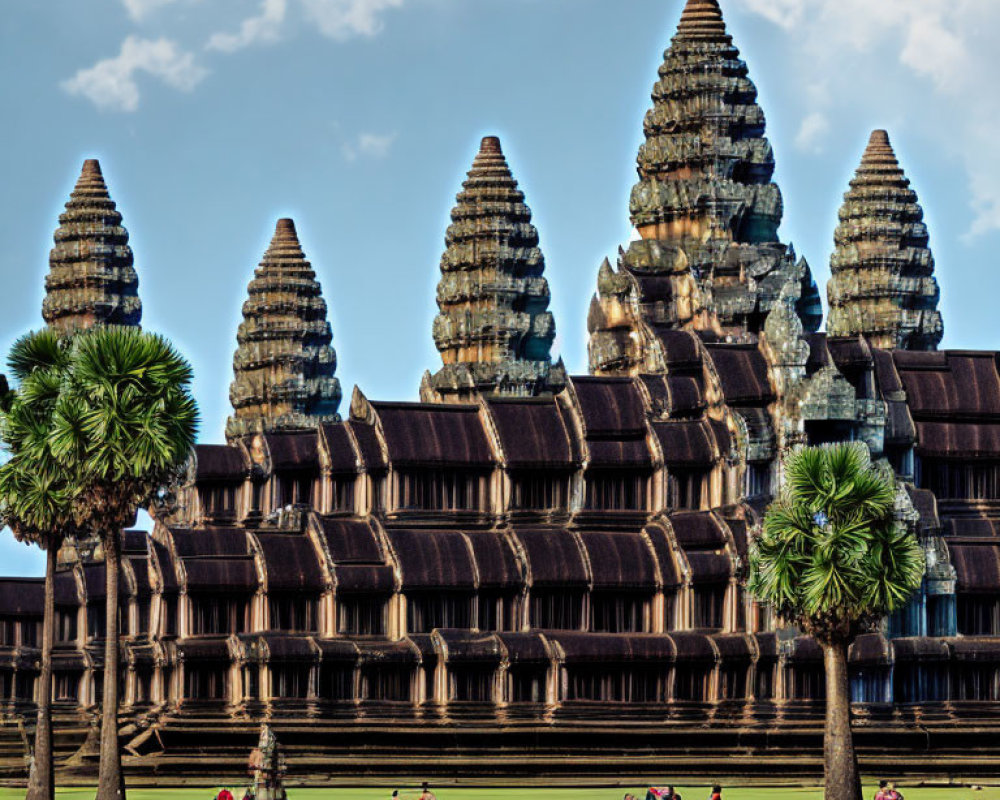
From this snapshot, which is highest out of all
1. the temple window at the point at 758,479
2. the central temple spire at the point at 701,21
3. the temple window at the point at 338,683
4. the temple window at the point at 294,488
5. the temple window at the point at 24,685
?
the central temple spire at the point at 701,21

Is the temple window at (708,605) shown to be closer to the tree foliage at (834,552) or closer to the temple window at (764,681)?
the temple window at (764,681)

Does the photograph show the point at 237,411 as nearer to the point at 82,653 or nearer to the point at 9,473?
the point at 82,653

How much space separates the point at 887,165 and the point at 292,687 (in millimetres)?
54755

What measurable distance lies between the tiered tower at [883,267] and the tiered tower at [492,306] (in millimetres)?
16090

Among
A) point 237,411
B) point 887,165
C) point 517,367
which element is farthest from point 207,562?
point 887,165

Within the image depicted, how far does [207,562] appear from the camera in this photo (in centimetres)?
10181

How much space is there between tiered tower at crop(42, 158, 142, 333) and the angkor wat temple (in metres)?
25.8

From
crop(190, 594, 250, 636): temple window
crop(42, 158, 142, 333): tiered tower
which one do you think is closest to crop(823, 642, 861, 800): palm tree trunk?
crop(190, 594, 250, 636): temple window

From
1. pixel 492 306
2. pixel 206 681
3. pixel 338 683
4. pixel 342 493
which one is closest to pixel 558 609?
pixel 338 683

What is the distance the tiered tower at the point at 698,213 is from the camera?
11606cm

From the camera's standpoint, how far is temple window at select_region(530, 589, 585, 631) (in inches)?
3989

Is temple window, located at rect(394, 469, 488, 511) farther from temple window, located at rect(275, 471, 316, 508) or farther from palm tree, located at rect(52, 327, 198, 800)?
palm tree, located at rect(52, 327, 198, 800)

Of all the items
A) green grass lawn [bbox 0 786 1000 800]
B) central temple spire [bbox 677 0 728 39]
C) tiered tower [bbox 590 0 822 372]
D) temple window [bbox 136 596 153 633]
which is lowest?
green grass lawn [bbox 0 786 1000 800]

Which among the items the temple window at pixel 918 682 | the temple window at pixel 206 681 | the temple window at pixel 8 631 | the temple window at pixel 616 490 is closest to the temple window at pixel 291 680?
the temple window at pixel 206 681
